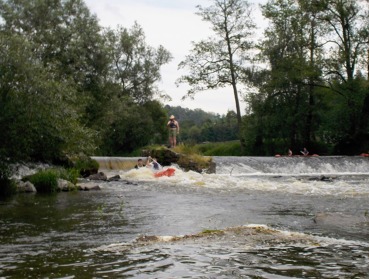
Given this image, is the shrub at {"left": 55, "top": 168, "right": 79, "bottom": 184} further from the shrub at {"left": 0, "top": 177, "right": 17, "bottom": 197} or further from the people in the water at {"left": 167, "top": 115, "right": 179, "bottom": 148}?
the people in the water at {"left": 167, "top": 115, "right": 179, "bottom": 148}

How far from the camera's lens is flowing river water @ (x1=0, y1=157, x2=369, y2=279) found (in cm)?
575

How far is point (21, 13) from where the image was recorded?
36562 mm

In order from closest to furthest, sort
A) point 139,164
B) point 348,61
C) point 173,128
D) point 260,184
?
1. point 260,184
2. point 139,164
3. point 173,128
4. point 348,61

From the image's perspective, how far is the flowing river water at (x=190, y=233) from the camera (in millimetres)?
5754

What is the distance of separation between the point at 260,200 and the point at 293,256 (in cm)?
825

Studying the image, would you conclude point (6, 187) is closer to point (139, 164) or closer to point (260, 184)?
point (260, 184)

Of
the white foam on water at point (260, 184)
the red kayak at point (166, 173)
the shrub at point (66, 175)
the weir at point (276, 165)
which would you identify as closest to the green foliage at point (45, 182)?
the shrub at point (66, 175)

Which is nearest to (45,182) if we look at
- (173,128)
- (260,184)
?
(260,184)

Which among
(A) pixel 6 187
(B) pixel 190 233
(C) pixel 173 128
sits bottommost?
(B) pixel 190 233

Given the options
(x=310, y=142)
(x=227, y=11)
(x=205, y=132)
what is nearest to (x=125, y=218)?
(x=310, y=142)

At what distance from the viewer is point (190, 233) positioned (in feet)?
29.1

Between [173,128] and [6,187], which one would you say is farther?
[173,128]

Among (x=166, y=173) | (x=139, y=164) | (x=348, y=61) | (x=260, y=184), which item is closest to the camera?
(x=260, y=184)

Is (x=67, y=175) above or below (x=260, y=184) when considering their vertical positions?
above
